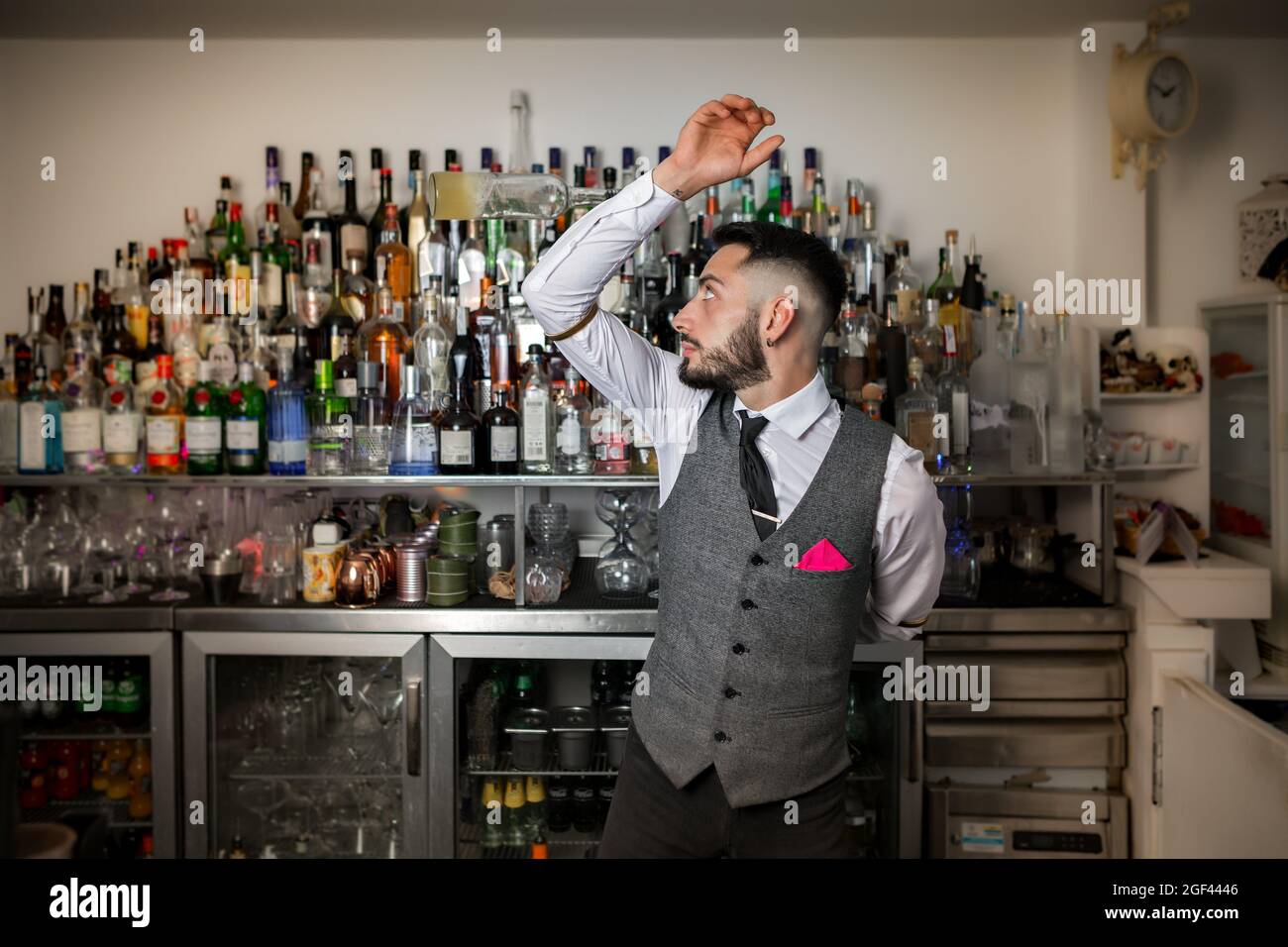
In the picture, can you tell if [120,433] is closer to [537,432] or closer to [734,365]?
[537,432]

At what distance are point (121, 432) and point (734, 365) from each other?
1756mm

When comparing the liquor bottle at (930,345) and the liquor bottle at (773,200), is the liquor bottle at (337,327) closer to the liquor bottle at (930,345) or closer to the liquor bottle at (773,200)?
the liquor bottle at (773,200)

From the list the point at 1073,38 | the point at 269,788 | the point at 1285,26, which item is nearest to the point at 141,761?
the point at 269,788

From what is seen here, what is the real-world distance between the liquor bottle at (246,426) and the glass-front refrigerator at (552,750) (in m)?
0.67

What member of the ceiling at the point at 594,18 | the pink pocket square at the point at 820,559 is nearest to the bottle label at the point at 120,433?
the ceiling at the point at 594,18

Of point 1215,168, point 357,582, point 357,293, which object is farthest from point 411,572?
point 1215,168

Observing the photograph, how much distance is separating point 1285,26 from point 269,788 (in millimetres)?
3672

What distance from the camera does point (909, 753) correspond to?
2.42 metres

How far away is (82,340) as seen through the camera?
269cm

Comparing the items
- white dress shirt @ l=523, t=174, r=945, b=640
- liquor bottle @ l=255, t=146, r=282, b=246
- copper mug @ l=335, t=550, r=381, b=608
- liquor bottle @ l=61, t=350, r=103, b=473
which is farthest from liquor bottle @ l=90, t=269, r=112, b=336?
white dress shirt @ l=523, t=174, r=945, b=640

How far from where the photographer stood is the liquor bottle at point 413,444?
7.97 ft

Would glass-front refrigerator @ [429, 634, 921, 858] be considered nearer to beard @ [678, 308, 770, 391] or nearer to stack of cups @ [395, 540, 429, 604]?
stack of cups @ [395, 540, 429, 604]
